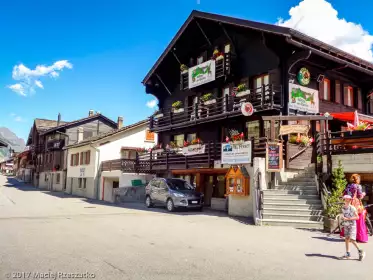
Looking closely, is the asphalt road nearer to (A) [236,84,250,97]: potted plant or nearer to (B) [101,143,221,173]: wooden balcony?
(B) [101,143,221,173]: wooden balcony

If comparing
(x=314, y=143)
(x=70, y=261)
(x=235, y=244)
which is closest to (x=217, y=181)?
(x=314, y=143)

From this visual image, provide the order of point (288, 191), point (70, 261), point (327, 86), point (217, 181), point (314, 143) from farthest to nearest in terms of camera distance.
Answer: point (217, 181) < point (327, 86) < point (314, 143) < point (288, 191) < point (70, 261)

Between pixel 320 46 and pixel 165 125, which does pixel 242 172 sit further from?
pixel 165 125

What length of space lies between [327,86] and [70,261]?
18.8 meters

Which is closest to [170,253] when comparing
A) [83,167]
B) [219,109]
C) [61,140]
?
[219,109]

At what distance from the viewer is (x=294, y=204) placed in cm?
1520

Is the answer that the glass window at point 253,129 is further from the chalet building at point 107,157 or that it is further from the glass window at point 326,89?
the chalet building at point 107,157

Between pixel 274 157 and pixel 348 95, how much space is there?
9789mm

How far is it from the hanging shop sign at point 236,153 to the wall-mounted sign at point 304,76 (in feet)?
17.0

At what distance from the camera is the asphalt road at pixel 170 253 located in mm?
7027

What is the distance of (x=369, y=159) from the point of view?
575 inches

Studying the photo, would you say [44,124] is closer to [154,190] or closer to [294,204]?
[154,190]

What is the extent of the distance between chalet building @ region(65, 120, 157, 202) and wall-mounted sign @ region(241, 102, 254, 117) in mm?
12415

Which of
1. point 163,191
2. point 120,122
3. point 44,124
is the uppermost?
point 44,124
